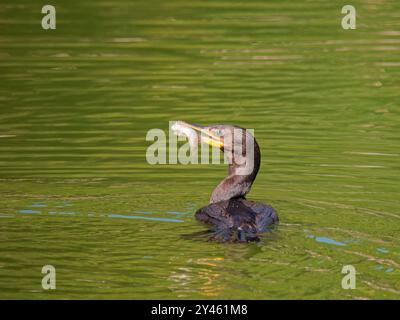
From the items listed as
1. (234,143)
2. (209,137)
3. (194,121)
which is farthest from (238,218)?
(194,121)

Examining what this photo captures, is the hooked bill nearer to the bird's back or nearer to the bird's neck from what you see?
the bird's neck

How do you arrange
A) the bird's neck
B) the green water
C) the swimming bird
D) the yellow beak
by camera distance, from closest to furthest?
the green water
the swimming bird
the bird's neck
the yellow beak

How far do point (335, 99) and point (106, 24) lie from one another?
556 centimetres

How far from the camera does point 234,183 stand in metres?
10.8

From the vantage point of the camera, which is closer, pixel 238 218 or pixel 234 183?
pixel 238 218

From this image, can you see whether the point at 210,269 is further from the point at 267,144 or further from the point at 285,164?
the point at 267,144

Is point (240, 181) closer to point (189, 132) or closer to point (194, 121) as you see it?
point (189, 132)

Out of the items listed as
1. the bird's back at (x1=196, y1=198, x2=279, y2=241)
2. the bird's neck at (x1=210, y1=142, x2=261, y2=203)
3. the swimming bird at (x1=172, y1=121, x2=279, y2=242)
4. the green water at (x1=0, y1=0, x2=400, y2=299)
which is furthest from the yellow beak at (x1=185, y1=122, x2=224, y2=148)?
the bird's back at (x1=196, y1=198, x2=279, y2=241)

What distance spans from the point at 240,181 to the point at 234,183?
6cm

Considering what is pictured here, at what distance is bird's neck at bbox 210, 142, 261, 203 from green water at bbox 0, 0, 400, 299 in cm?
33

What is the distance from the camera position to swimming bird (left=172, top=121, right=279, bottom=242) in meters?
9.89

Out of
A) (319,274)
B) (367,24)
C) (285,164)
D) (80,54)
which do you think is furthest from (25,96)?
(319,274)

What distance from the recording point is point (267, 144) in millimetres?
13578
